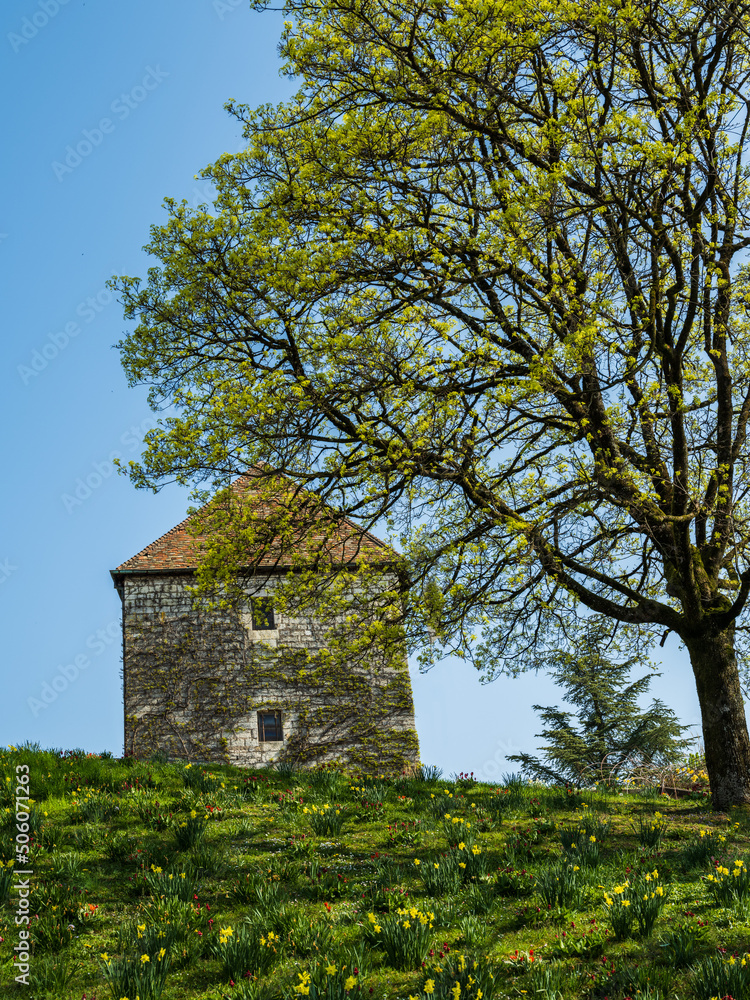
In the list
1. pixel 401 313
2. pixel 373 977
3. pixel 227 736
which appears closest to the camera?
pixel 373 977

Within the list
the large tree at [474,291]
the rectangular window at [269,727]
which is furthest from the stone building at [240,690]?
the large tree at [474,291]

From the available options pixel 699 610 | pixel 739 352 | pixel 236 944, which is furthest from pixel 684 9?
pixel 236 944

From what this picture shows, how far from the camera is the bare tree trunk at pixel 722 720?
9.80 meters

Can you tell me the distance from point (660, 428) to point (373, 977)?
7.19 m

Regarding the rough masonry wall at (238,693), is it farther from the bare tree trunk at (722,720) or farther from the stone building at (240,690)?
the bare tree trunk at (722,720)

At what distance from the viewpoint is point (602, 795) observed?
10.2 m

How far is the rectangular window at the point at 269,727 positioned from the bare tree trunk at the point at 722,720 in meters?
9.49

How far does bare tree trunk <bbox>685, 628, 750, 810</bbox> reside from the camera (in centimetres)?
980


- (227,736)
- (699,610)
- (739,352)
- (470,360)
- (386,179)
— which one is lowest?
(227,736)

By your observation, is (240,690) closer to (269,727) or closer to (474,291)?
(269,727)

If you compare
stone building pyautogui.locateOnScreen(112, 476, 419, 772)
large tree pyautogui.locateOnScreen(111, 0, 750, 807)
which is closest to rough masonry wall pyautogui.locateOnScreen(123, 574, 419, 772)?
stone building pyautogui.locateOnScreen(112, 476, 419, 772)

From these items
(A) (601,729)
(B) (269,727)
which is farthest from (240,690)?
(A) (601,729)

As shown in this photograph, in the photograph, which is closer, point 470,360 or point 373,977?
point 373,977

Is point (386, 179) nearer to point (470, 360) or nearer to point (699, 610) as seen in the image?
point (470, 360)
